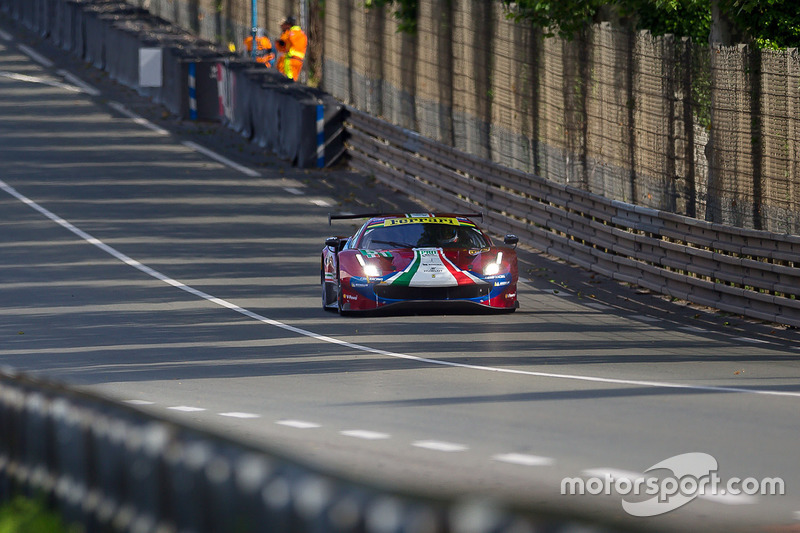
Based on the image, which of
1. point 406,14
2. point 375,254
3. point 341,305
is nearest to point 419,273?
point 375,254

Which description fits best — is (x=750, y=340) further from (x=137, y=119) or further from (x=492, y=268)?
(x=137, y=119)

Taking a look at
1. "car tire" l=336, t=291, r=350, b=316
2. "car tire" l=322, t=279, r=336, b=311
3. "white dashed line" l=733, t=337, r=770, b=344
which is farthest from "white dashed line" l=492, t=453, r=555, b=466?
"car tire" l=322, t=279, r=336, b=311

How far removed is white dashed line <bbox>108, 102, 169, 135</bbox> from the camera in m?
39.0

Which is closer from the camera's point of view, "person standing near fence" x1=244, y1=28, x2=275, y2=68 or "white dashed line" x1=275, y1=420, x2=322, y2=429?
"white dashed line" x1=275, y1=420, x2=322, y2=429

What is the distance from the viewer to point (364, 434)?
11.1 m

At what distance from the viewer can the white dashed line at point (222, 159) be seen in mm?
33875

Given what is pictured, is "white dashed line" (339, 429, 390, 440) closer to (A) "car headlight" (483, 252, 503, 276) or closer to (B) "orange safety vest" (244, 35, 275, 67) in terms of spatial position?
(A) "car headlight" (483, 252, 503, 276)

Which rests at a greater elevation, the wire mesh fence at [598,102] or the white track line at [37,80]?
the wire mesh fence at [598,102]

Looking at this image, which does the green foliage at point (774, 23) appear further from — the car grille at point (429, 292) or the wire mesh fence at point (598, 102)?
the car grille at point (429, 292)

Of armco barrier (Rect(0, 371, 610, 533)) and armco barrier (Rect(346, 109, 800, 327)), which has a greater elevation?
armco barrier (Rect(0, 371, 610, 533))

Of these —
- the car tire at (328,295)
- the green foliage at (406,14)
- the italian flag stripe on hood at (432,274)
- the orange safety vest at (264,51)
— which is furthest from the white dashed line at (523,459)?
the orange safety vest at (264,51)

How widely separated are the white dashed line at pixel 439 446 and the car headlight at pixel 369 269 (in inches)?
330

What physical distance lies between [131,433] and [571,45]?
21.4 m
